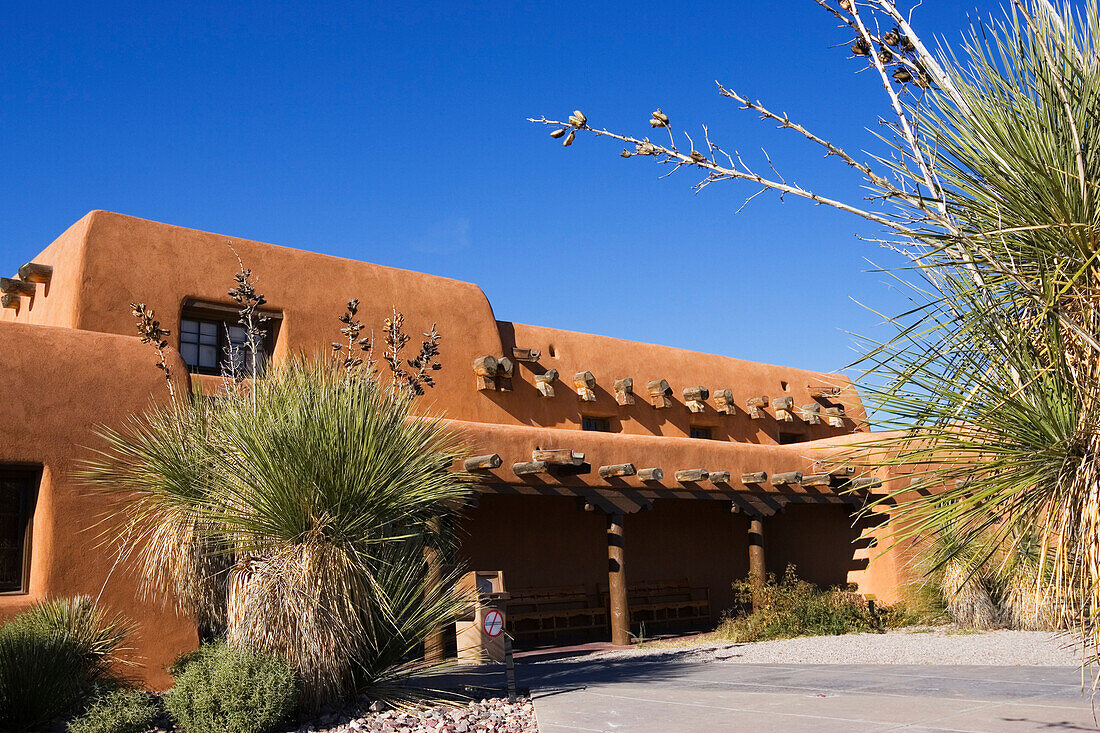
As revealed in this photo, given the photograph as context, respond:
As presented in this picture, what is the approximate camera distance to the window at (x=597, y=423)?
19438 millimetres

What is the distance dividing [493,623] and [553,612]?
7750mm

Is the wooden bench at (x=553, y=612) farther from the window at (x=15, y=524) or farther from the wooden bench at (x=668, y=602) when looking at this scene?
the window at (x=15, y=524)

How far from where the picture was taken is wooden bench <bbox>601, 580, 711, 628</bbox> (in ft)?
56.5

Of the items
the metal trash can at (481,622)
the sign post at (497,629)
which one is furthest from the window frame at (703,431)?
the sign post at (497,629)

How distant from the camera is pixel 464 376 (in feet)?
55.6

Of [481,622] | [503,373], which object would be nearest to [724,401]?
[503,373]

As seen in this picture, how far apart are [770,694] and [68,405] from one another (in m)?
7.55

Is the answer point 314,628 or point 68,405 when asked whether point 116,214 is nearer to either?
point 68,405

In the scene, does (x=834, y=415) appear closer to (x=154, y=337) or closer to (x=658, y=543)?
(x=658, y=543)

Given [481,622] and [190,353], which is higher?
[190,353]

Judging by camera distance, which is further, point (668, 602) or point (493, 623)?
point (668, 602)

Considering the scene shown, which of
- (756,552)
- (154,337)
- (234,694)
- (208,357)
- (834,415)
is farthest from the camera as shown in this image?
(756,552)

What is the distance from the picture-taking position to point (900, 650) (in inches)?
483

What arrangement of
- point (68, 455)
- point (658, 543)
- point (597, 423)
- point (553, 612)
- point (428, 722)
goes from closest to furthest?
point (428, 722) → point (68, 455) → point (553, 612) → point (658, 543) → point (597, 423)
